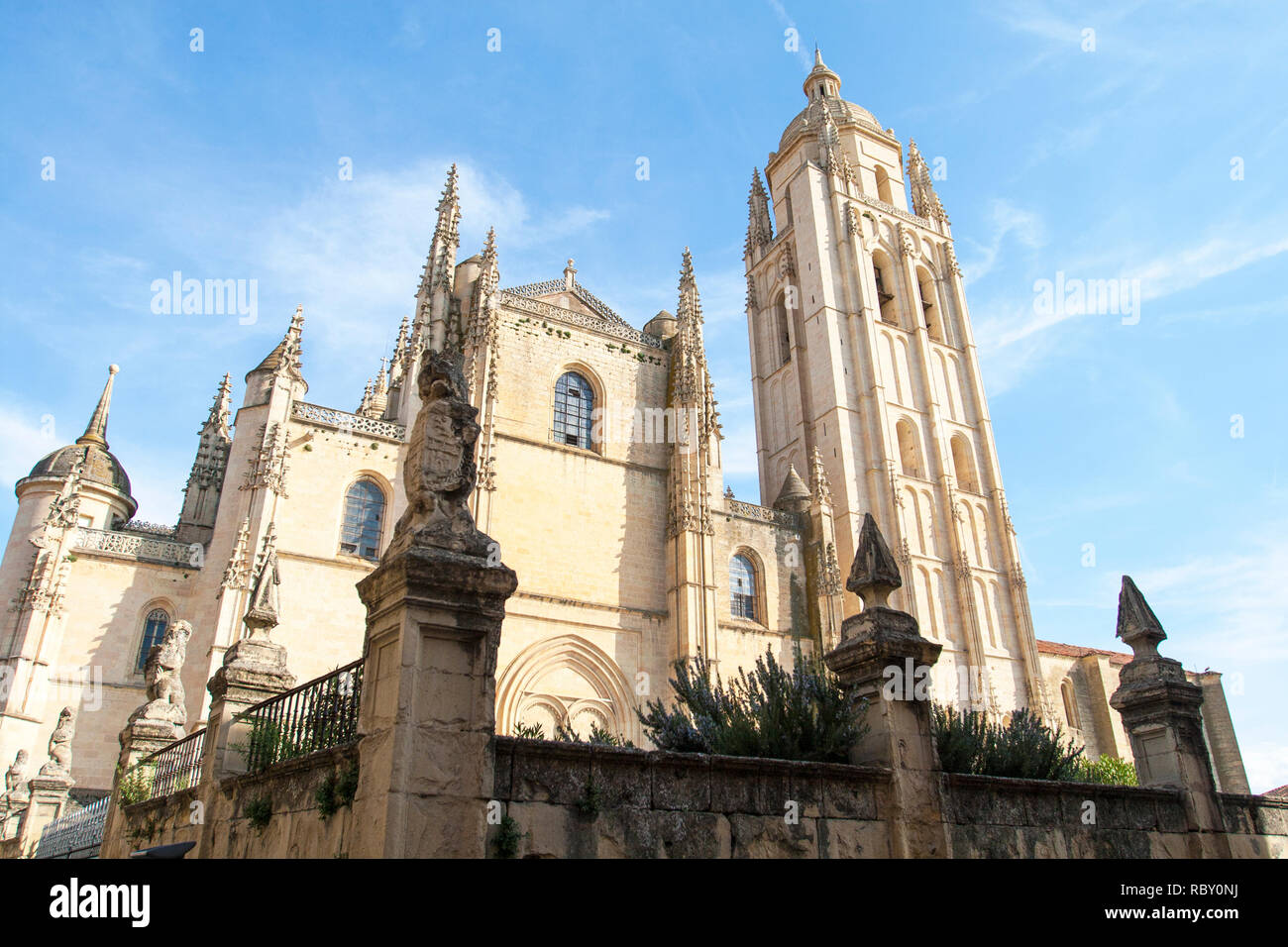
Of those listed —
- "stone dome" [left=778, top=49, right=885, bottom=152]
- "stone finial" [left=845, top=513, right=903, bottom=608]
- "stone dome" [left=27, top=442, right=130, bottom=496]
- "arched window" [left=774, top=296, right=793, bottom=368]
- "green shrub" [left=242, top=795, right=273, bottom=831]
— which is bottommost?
"green shrub" [left=242, top=795, right=273, bottom=831]

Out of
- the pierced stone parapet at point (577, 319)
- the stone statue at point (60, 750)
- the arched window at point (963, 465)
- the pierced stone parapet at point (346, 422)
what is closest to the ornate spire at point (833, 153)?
the arched window at point (963, 465)

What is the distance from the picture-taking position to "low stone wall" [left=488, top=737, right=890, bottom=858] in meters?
4.93

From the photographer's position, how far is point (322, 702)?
19.9ft

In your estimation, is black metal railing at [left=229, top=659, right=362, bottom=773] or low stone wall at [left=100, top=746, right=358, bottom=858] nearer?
low stone wall at [left=100, top=746, right=358, bottom=858]

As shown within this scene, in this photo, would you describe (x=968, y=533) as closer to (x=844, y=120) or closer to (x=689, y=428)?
(x=689, y=428)

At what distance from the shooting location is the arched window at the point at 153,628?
18.9 m

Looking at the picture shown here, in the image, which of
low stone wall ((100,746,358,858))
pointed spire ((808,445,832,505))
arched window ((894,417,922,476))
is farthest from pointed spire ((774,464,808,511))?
low stone wall ((100,746,358,858))

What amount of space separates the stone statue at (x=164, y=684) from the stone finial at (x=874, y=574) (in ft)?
29.1

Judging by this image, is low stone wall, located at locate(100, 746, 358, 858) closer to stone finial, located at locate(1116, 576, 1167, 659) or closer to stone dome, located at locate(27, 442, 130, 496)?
stone finial, located at locate(1116, 576, 1167, 659)

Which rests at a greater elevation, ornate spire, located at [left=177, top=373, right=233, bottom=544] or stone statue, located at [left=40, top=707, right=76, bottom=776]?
ornate spire, located at [left=177, top=373, right=233, bottom=544]

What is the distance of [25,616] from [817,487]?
2060 cm

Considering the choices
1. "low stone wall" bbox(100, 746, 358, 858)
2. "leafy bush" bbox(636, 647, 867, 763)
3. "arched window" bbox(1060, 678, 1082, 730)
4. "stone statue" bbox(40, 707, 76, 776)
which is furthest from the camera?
"arched window" bbox(1060, 678, 1082, 730)

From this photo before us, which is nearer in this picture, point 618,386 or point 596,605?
point 596,605
